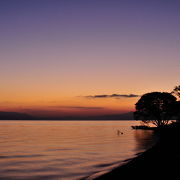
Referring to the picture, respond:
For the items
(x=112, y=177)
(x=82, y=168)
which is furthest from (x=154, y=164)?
(x=82, y=168)

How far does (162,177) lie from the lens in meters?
13.6

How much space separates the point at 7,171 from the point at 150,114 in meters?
83.8

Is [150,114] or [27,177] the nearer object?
[27,177]

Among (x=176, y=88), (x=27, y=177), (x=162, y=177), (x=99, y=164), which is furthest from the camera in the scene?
(x=176, y=88)

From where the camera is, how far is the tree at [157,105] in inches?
3814

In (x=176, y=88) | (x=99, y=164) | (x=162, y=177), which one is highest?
(x=176, y=88)

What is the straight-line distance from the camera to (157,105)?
98188 mm

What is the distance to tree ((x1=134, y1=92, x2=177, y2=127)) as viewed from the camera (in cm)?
9688

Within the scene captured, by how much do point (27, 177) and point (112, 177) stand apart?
9380 mm

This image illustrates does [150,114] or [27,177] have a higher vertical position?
[150,114]

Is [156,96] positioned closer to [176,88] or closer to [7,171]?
[176,88]

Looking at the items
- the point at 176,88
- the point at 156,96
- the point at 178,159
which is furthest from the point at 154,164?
the point at 156,96

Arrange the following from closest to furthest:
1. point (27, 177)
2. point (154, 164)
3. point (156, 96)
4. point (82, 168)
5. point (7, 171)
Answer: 1. point (154, 164)
2. point (27, 177)
3. point (7, 171)
4. point (82, 168)
5. point (156, 96)

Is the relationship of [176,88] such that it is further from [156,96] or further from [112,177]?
[112,177]
